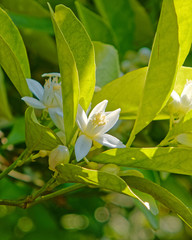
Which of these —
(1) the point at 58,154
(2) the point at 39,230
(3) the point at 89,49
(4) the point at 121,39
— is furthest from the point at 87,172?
(2) the point at 39,230

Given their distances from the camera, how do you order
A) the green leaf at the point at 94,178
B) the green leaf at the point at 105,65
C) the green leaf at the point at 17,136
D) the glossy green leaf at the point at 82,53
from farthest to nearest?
the green leaf at the point at 17,136 → the green leaf at the point at 105,65 → the glossy green leaf at the point at 82,53 → the green leaf at the point at 94,178

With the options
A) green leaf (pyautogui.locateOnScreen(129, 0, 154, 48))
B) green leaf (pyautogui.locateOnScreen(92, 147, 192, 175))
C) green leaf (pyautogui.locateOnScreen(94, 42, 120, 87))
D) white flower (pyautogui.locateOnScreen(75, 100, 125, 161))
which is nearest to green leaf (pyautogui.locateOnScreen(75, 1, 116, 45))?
green leaf (pyautogui.locateOnScreen(94, 42, 120, 87))

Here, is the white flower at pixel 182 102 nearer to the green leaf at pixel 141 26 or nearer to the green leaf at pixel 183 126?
the green leaf at pixel 183 126

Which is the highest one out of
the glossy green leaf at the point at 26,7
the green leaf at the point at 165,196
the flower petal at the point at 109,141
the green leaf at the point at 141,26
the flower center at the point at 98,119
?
the flower center at the point at 98,119

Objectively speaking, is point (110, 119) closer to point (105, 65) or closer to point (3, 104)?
point (105, 65)

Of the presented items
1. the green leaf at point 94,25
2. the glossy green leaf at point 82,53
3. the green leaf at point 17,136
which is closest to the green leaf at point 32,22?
the green leaf at point 94,25

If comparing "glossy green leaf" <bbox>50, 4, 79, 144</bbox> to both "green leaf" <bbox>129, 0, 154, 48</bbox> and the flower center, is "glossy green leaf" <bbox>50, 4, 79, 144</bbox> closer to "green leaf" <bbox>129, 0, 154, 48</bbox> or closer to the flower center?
the flower center
